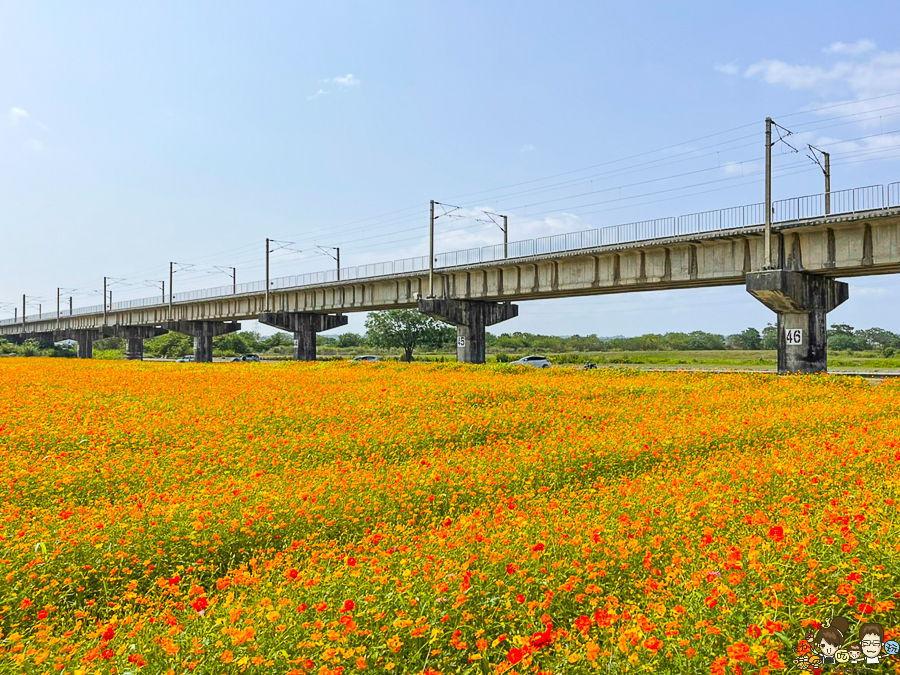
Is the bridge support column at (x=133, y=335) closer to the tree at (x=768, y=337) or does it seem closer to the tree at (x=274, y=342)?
the tree at (x=274, y=342)

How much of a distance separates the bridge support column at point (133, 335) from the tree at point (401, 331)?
114ft

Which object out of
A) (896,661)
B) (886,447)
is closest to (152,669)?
(896,661)

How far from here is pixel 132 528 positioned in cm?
643

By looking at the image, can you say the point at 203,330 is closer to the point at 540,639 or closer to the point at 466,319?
the point at 466,319

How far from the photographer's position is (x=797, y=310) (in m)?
26.0

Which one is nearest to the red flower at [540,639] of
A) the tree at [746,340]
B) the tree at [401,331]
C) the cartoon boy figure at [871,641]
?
the cartoon boy figure at [871,641]

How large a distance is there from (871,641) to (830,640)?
0.26 metres

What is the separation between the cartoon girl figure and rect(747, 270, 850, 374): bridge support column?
2451cm

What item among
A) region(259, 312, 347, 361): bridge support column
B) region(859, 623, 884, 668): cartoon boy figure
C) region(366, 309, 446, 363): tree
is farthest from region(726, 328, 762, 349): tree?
region(859, 623, 884, 668): cartoon boy figure

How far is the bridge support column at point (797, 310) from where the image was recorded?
1000 inches

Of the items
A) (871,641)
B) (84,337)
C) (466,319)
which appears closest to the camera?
(871,641)

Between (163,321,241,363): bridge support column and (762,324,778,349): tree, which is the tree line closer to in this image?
(762,324,778,349): tree

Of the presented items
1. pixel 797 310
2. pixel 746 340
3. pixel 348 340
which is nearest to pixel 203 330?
pixel 348 340

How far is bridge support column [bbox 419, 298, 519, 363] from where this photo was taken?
4175 centimetres
